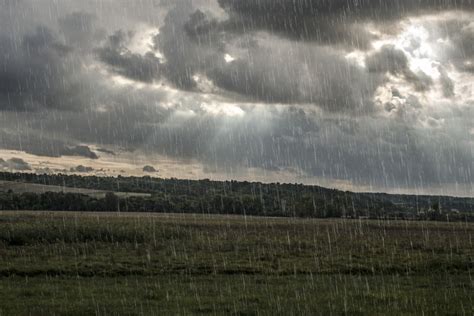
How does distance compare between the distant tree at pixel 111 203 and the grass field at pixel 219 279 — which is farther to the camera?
the distant tree at pixel 111 203

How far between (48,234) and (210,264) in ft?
70.6

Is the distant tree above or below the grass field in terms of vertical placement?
above

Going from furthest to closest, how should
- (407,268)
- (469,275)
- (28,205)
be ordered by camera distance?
(28,205) < (407,268) < (469,275)

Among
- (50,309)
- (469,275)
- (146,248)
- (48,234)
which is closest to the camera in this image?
(50,309)

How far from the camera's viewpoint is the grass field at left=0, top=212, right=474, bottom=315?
746 inches

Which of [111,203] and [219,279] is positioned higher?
[111,203]

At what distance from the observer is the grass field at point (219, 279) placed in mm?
18938

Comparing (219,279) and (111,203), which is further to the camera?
(111,203)

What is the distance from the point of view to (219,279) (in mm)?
26672

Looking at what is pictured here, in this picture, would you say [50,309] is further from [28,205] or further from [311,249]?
[28,205]

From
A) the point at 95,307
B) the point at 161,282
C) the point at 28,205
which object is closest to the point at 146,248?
the point at 161,282

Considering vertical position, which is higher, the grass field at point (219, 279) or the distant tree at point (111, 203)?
the distant tree at point (111, 203)

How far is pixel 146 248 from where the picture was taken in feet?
140

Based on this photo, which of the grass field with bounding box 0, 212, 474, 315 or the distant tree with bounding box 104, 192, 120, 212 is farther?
the distant tree with bounding box 104, 192, 120, 212
